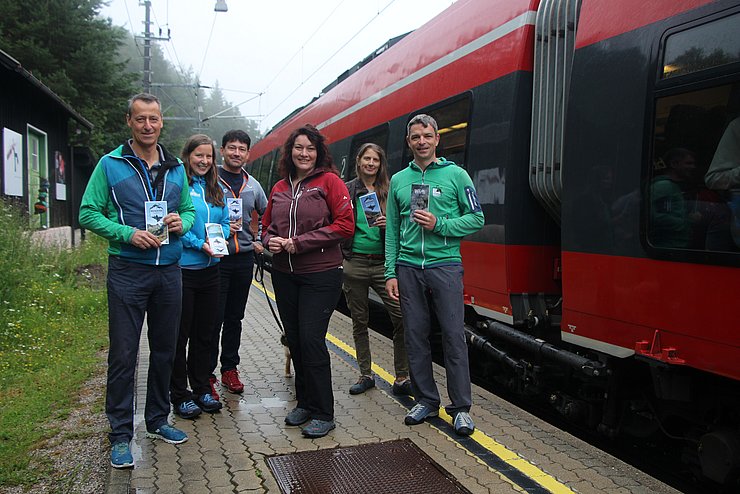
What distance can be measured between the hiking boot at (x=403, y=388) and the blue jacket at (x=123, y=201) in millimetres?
2122

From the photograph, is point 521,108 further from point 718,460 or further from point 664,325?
point 718,460

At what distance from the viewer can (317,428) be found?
171 inches

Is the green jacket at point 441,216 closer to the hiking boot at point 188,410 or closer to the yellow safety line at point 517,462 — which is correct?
the yellow safety line at point 517,462

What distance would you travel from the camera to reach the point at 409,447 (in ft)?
13.6

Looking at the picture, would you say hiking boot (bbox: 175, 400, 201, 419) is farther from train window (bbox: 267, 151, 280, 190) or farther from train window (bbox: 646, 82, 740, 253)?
train window (bbox: 267, 151, 280, 190)

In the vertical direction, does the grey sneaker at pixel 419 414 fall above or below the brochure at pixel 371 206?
below

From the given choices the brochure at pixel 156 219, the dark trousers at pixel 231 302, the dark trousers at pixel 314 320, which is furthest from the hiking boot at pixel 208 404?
the brochure at pixel 156 219

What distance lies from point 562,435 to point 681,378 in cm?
88

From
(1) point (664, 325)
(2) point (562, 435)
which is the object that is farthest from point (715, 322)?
(2) point (562, 435)

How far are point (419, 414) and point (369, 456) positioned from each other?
0.64 meters

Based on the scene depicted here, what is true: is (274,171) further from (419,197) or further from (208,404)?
(419,197)

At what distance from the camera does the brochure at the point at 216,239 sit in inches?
182

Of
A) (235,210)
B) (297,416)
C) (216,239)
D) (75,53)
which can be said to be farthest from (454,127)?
(75,53)

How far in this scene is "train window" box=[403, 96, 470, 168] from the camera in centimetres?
607
